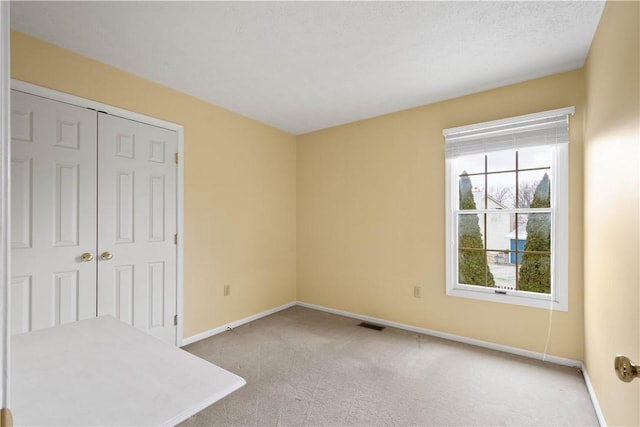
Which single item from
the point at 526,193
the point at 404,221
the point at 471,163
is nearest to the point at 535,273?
the point at 526,193

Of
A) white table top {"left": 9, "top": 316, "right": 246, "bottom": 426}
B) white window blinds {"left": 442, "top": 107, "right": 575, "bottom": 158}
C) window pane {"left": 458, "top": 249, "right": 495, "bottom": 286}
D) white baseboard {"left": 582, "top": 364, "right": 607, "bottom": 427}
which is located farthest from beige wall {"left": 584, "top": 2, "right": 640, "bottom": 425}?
white table top {"left": 9, "top": 316, "right": 246, "bottom": 426}

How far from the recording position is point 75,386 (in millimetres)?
935

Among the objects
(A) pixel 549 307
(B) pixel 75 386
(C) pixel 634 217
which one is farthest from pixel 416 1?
(A) pixel 549 307

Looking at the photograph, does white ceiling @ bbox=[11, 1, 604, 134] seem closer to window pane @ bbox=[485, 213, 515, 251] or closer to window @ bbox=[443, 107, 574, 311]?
window @ bbox=[443, 107, 574, 311]

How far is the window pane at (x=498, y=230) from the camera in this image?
2943 millimetres

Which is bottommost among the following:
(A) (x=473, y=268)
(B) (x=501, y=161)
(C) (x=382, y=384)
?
(C) (x=382, y=384)

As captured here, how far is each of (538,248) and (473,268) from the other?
1.91 ft

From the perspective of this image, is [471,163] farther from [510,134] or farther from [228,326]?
[228,326]

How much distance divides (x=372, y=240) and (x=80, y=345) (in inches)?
118

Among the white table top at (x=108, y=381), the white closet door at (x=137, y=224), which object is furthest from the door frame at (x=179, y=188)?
the white table top at (x=108, y=381)

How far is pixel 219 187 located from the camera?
3424mm

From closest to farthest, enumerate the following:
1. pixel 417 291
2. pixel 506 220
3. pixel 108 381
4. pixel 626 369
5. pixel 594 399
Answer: pixel 626 369 < pixel 108 381 < pixel 594 399 < pixel 506 220 < pixel 417 291

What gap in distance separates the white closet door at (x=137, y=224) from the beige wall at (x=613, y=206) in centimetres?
320

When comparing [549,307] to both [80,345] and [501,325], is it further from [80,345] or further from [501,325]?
[80,345]
